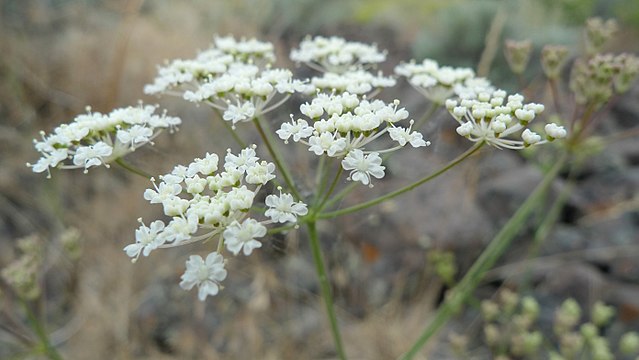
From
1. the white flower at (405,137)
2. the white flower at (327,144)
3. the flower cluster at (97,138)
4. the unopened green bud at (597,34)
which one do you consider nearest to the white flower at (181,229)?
the white flower at (327,144)

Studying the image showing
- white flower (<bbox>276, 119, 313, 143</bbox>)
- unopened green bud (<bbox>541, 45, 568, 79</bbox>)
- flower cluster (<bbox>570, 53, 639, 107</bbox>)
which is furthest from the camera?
unopened green bud (<bbox>541, 45, 568, 79</bbox>)

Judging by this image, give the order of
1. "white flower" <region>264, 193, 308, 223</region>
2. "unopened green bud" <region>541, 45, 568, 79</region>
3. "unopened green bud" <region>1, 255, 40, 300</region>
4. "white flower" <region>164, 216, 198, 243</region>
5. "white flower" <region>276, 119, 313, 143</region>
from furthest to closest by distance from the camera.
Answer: "unopened green bud" <region>541, 45, 568, 79</region>, "unopened green bud" <region>1, 255, 40, 300</region>, "white flower" <region>276, 119, 313, 143</region>, "white flower" <region>264, 193, 308, 223</region>, "white flower" <region>164, 216, 198, 243</region>

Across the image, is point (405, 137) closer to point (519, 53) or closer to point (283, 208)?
point (283, 208)

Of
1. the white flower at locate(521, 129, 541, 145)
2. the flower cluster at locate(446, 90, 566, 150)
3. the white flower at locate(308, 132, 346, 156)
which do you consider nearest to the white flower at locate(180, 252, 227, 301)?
the white flower at locate(308, 132, 346, 156)

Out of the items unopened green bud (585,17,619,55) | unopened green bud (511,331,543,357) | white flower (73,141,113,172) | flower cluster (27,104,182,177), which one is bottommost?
unopened green bud (511,331,543,357)

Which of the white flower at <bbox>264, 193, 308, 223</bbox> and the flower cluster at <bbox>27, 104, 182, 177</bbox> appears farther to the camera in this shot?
the flower cluster at <bbox>27, 104, 182, 177</bbox>

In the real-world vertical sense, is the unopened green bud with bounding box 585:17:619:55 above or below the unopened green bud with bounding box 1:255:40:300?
below

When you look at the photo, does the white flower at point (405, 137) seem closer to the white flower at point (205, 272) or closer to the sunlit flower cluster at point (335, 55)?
the white flower at point (205, 272)

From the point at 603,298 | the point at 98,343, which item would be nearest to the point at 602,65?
the point at 603,298

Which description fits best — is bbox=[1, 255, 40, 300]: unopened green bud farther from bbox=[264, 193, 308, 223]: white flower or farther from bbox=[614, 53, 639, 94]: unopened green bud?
bbox=[614, 53, 639, 94]: unopened green bud
